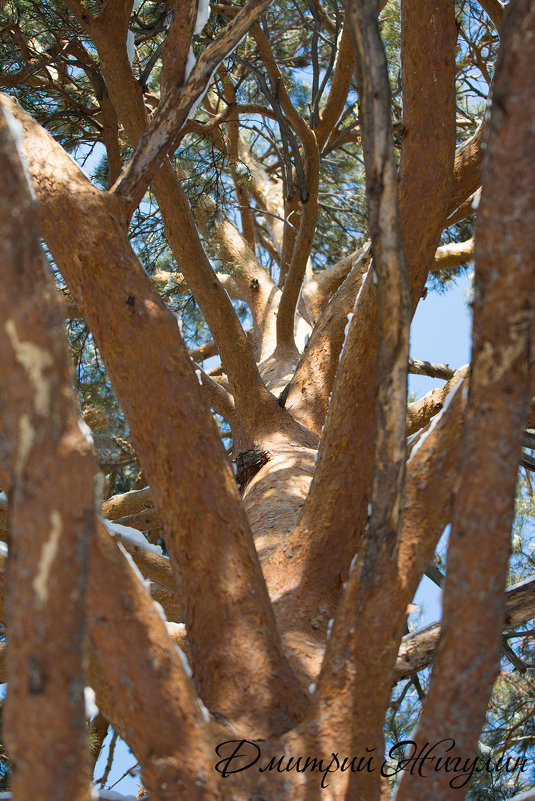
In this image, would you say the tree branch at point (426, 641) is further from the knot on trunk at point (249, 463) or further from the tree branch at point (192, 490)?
the knot on trunk at point (249, 463)

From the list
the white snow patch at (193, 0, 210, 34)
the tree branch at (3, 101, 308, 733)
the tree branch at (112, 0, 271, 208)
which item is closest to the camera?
the tree branch at (3, 101, 308, 733)

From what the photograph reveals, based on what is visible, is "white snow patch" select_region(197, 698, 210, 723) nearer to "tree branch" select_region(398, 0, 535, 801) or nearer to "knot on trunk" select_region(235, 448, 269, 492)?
"tree branch" select_region(398, 0, 535, 801)

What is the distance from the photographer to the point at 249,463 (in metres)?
2.51

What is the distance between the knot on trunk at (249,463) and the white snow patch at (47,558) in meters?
1.74

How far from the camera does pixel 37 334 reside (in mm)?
751

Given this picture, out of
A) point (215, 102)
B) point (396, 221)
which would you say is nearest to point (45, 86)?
point (215, 102)

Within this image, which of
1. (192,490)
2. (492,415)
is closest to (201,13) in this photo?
(192,490)

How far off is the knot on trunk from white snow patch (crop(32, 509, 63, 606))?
1.74 meters

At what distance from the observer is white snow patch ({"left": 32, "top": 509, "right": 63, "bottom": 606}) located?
73 centimetres

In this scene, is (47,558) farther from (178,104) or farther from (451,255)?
(451,255)

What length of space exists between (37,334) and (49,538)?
21 cm

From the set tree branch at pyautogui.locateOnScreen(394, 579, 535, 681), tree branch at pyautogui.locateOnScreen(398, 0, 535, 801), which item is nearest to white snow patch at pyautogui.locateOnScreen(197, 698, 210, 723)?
tree branch at pyautogui.locateOnScreen(398, 0, 535, 801)

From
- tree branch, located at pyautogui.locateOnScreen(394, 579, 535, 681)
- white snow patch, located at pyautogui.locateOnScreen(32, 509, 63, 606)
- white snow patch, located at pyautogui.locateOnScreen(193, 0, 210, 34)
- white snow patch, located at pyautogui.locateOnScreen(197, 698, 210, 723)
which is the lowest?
tree branch, located at pyautogui.locateOnScreen(394, 579, 535, 681)

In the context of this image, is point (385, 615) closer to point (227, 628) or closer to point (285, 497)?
point (227, 628)
